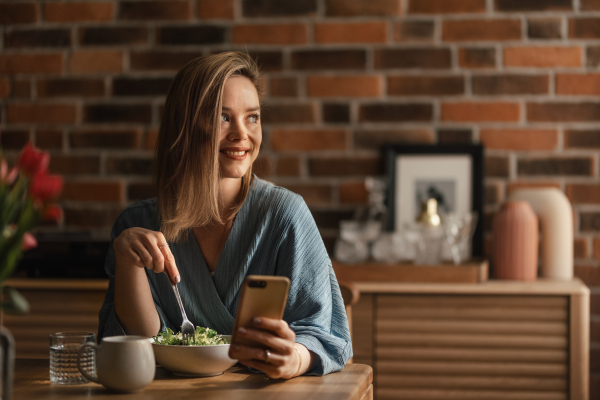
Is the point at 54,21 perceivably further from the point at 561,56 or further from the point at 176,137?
the point at 561,56

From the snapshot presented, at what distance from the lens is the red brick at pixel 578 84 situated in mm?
2361

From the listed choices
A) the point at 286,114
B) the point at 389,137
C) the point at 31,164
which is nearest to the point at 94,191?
the point at 286,114

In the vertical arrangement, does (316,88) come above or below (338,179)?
above

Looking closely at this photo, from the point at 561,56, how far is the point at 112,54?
1.80 m

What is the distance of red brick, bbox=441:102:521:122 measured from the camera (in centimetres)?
240

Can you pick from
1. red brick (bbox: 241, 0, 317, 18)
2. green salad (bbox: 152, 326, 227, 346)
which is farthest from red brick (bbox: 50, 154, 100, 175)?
green salad (bbox: 152, 326, 227, 346)

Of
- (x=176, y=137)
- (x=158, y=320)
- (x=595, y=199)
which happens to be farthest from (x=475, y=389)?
(x=176, y=137)

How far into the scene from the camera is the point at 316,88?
2.50m

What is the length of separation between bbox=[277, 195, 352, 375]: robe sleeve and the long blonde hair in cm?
17

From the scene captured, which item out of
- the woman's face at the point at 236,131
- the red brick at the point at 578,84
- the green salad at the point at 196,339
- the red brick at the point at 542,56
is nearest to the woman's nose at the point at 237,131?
the woman's face at the point at 236,131

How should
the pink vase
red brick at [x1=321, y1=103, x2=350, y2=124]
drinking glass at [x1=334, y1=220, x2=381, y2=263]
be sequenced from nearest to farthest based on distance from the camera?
1. the pink vase
2. drinking glass at [x1=334, y1=220, x2=381, y2=263]
3. red brick at [x1=321, y1=103, x2=350, y2=124]

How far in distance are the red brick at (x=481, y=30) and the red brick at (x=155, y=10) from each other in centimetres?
106

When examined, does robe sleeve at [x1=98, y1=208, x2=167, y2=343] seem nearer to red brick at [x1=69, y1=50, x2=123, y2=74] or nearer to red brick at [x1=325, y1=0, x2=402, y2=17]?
red brick at [x1=69, y1=50, x2=123, y2=74]

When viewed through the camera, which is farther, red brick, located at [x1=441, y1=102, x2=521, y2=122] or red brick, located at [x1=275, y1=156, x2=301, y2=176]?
red brick, located at [x1=275, y1=156, x2=301, y2=176]
